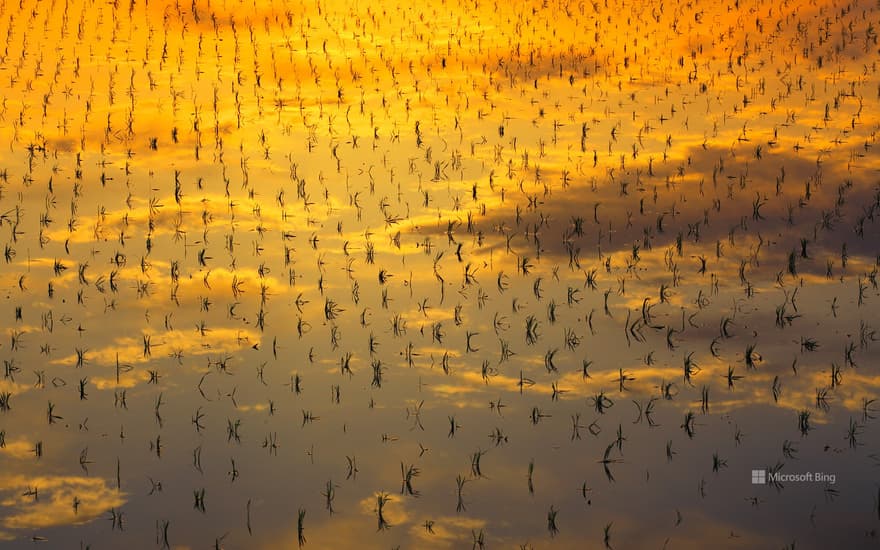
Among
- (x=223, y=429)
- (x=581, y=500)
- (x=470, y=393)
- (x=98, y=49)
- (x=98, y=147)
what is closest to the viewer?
(x=581, y=500)

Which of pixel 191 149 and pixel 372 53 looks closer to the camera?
pixel 191 149

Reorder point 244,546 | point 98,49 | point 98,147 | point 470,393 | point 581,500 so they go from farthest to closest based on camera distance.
→ point 98,49
point 98,147
point 470,393
point 581,500
point 244,546

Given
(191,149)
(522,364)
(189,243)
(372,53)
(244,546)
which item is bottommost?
(244,546)

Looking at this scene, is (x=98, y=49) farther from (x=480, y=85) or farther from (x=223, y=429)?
(x=223, y=429)

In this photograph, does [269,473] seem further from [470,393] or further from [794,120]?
[794,120]

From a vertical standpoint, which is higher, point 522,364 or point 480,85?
point 480,85

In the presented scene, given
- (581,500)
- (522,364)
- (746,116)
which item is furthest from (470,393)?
(746,116)
